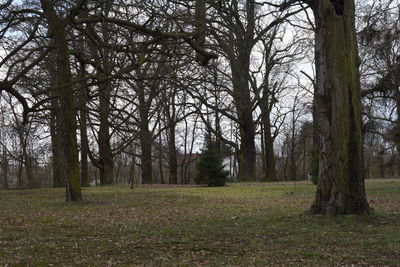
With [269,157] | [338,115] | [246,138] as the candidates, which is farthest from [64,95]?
[269,157]

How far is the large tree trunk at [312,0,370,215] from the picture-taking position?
872 centimetres

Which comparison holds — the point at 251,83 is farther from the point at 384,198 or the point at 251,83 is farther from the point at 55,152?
the point at 384,198

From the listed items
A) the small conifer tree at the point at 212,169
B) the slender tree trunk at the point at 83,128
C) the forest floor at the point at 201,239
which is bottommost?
the forest floor at the point at 201,239

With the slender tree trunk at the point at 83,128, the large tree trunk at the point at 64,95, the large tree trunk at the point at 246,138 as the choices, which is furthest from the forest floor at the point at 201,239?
the large tree trunk at the point at 246,138

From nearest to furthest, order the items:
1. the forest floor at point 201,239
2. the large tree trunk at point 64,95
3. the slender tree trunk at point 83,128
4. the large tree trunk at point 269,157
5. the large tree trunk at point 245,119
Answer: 1. the forest floor at point 201,239
2. the large tree trunk at point 64,95
3. the slender tree trunk at point 83,128
4. the large tree trunk at point 245,119
5. the large tree trunk at point 269,157

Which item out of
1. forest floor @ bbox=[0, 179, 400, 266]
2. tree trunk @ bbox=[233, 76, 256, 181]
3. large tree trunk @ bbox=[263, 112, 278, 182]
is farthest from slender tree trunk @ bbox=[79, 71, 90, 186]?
large tree trunk @ bbox=[263, 112, 278, 182]

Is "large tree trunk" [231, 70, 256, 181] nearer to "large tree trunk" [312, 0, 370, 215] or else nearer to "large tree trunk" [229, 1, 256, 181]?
"large tree trunk" [229, 1, 256, 181]

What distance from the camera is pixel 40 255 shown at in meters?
6.13

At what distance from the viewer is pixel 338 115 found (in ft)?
28.7

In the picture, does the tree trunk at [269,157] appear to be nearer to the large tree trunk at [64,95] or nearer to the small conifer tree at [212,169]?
the small conifer tree at [212,169]

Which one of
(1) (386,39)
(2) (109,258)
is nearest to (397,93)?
(1) (386,39)

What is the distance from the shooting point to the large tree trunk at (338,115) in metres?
8.72

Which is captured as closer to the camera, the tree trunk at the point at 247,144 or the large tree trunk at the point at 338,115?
the large tree trunk at the point at 338,115

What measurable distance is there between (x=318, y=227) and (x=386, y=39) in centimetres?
781
